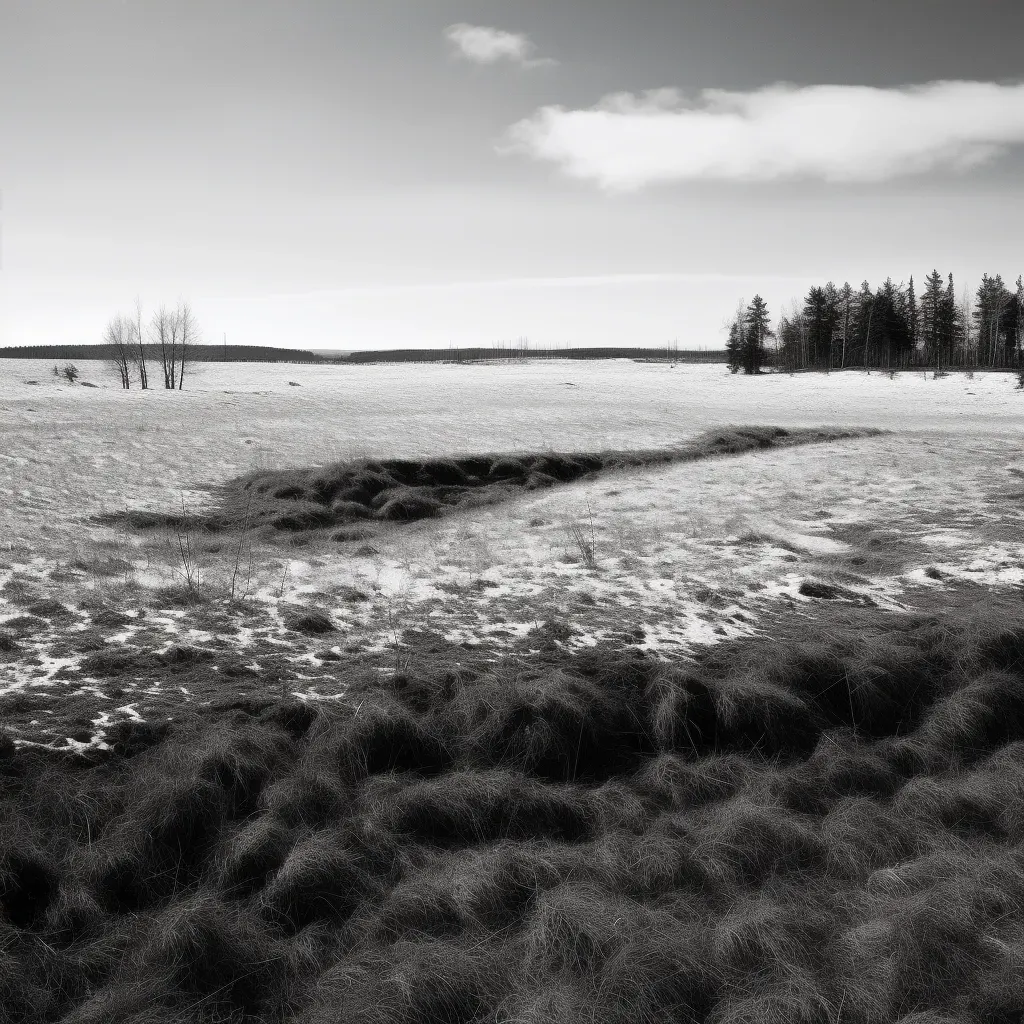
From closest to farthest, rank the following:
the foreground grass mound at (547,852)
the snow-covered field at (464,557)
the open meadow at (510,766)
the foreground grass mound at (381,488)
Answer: the foreground grass mound at (547,852), the open meadow at (510,766), the snow-covered field at (464,557), the foreground grass mound at (381,488)

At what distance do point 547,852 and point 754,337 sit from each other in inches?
3002

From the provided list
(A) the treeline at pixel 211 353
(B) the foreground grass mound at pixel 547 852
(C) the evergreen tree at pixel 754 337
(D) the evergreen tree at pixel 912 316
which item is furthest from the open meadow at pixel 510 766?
(A) the treeline at pixel 211 353

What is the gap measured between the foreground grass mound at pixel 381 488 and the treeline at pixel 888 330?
59.9 m

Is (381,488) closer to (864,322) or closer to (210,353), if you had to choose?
(864,322)

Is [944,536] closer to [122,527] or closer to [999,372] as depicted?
[122,527]

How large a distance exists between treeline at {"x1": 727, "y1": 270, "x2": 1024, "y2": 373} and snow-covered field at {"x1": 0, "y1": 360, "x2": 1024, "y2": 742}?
53680 mm

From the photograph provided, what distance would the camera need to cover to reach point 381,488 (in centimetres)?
1620

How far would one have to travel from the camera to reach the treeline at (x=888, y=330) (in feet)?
244

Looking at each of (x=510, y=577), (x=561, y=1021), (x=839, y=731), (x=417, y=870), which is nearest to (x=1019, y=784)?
(x=839, y=731)

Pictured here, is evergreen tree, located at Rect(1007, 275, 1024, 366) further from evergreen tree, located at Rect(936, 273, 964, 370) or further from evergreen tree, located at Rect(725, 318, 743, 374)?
evergreen tree, located at Rect(725, 318, 743, 374)

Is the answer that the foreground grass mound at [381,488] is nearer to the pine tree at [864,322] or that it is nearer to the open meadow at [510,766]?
the open meadow at [510,766]

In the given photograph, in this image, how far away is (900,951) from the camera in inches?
156

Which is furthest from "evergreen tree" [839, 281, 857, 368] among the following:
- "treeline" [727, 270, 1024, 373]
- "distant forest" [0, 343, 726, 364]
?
"distant forest" [0, 343, 726, 364]

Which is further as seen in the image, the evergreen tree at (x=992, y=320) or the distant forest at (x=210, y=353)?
the distant forest at (x=210, y=353)
